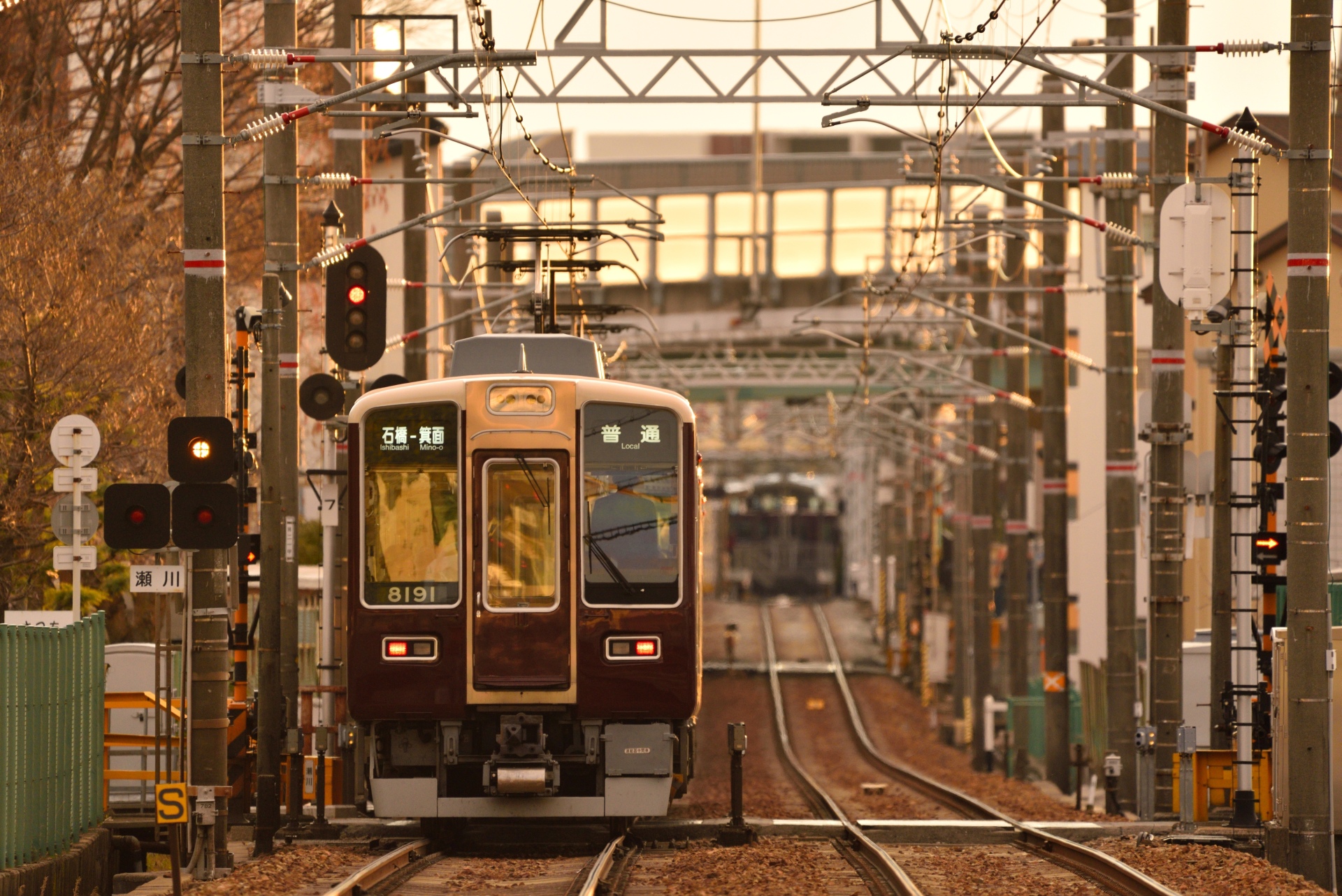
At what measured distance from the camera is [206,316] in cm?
1352

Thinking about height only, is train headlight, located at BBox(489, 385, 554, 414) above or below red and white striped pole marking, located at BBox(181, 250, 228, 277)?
below

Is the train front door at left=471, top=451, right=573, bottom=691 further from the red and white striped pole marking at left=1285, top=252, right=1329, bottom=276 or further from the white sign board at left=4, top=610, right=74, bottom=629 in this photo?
the red and white striped pole marking at left=1285, top=252, right=1329, bottom=276

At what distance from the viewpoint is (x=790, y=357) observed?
178ft

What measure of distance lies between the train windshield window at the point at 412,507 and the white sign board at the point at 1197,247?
5.87m

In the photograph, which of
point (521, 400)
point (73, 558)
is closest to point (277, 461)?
point (73, 558)

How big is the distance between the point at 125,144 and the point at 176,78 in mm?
1330

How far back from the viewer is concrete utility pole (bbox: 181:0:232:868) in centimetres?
1345

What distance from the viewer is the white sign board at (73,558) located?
629 inches

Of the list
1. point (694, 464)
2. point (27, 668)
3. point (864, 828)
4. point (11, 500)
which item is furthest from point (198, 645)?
point (11, 500)

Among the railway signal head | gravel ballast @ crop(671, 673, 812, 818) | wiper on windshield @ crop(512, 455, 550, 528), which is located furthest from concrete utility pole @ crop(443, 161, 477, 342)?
wiper on windshield @ crop(512, 455, 550, 528)

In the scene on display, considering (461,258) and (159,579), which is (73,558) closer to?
(159,579)

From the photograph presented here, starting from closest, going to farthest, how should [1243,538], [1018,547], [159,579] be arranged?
[159,579]
[1243,538]
[1018,547]

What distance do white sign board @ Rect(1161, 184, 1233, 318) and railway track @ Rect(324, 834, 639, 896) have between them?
614 centimetres

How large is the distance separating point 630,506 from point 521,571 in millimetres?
911
